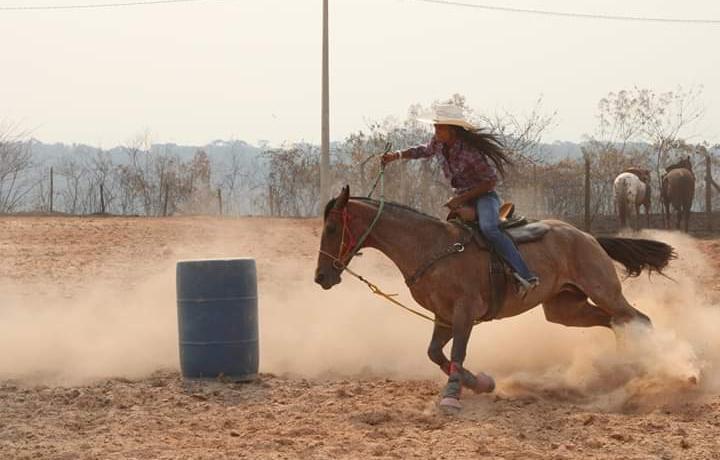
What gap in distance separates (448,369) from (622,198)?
18.2 metres

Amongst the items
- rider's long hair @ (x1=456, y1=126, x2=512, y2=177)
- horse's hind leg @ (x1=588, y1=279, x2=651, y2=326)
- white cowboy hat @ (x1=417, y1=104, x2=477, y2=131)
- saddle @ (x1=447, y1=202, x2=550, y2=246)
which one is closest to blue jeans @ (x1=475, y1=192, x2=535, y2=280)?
saddle @ (x1=447, y1=202, x2=550, y2=246)

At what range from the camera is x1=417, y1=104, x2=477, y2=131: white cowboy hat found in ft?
30.7

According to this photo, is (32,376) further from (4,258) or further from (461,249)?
(4,258)

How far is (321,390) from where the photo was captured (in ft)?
32.4

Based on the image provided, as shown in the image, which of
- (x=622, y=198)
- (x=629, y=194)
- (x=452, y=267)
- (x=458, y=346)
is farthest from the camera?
(x=629, y=194)

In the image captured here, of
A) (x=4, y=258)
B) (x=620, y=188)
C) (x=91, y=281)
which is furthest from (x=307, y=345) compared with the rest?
(x=620, y=188)

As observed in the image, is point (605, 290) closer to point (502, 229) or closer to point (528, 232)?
point (528, 232)

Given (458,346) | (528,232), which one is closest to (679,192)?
(528,232)

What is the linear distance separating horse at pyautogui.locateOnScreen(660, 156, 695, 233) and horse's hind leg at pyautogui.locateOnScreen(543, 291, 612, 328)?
17589 millimetres

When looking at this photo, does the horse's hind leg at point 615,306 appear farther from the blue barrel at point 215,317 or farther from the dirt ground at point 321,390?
the blue barrel at point 215,317

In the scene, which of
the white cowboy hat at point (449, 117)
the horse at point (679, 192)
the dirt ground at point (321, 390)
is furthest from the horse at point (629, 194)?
the white cowboy hat at point (449, 117)

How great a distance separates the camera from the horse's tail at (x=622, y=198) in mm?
26500

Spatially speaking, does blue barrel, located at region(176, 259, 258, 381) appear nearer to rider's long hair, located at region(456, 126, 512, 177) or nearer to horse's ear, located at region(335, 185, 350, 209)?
horse's ear, located at region(335, 185, 350, 209)

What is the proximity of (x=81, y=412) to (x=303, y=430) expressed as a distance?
206 centimetres
